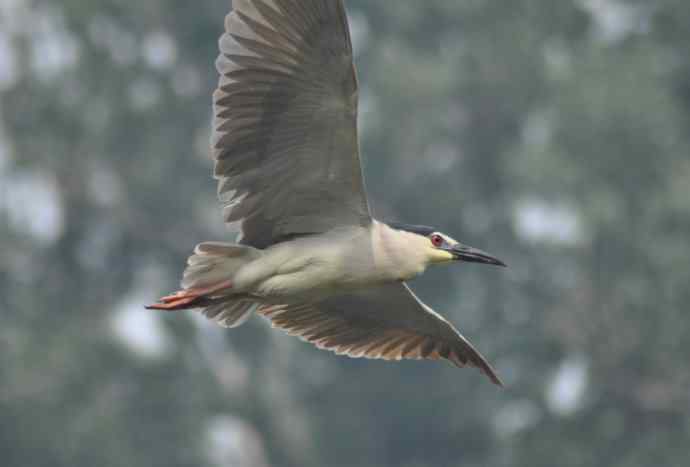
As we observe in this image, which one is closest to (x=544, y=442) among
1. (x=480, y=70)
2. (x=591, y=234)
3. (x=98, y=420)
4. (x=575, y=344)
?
(x=575, y=344)

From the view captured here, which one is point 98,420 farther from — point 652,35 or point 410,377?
point 652,35

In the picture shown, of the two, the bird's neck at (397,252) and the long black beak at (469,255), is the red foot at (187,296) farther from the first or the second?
the long black beak at (469,255)

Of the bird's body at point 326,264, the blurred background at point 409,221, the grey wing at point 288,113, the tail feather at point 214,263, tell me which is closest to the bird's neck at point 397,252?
the bird's body at point 326,264

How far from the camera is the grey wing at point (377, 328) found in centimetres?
859

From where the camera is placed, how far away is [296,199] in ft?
26.1

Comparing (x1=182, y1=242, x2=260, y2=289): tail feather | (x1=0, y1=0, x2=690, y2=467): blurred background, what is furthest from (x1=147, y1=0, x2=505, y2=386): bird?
(x1=0, y1=0, x2=690, y2=467): blurred background

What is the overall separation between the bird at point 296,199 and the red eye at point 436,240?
15 millimetres

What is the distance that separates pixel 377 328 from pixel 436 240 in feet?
2.70

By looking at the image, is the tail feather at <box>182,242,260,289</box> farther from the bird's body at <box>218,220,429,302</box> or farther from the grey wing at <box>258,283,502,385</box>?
the grey wing at <box>258,283,502,385</box>

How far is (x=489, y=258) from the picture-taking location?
26.9 ft

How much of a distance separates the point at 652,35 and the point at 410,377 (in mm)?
8260

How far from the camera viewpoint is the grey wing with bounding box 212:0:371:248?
7.42 metres

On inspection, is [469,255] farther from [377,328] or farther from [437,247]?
[377,328]

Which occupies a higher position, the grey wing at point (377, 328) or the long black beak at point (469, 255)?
the long black beak at point (469, 255)
